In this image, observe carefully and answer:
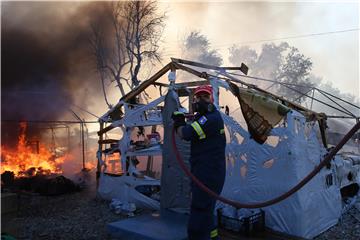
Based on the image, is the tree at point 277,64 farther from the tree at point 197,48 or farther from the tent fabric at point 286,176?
the tent fabric at point 286,176

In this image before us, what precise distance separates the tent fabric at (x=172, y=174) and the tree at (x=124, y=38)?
1488 cm

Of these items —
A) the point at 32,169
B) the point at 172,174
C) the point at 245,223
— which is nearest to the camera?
the point at 245,223

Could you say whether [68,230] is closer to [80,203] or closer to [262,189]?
[80,203]

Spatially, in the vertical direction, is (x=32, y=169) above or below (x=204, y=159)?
below

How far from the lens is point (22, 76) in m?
15.1

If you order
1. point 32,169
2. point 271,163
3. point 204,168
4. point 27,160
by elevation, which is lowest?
point 32,169

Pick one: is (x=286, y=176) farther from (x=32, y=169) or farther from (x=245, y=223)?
(x=32, y=169)

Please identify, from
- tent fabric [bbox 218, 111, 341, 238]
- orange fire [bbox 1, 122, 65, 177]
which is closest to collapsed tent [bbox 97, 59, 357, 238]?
tent fabric [bbox 218, 111, 341, 238]

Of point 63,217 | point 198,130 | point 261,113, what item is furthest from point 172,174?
point 63,217

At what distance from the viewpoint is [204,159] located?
4.12 m

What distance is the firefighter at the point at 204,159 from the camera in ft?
13.4

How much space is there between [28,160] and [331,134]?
1357 centimetres

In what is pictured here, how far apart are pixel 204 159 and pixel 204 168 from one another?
0.35 ft

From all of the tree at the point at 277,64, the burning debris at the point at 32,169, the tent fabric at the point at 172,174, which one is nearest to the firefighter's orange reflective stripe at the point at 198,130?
the tent fabric at the point at 172,174
